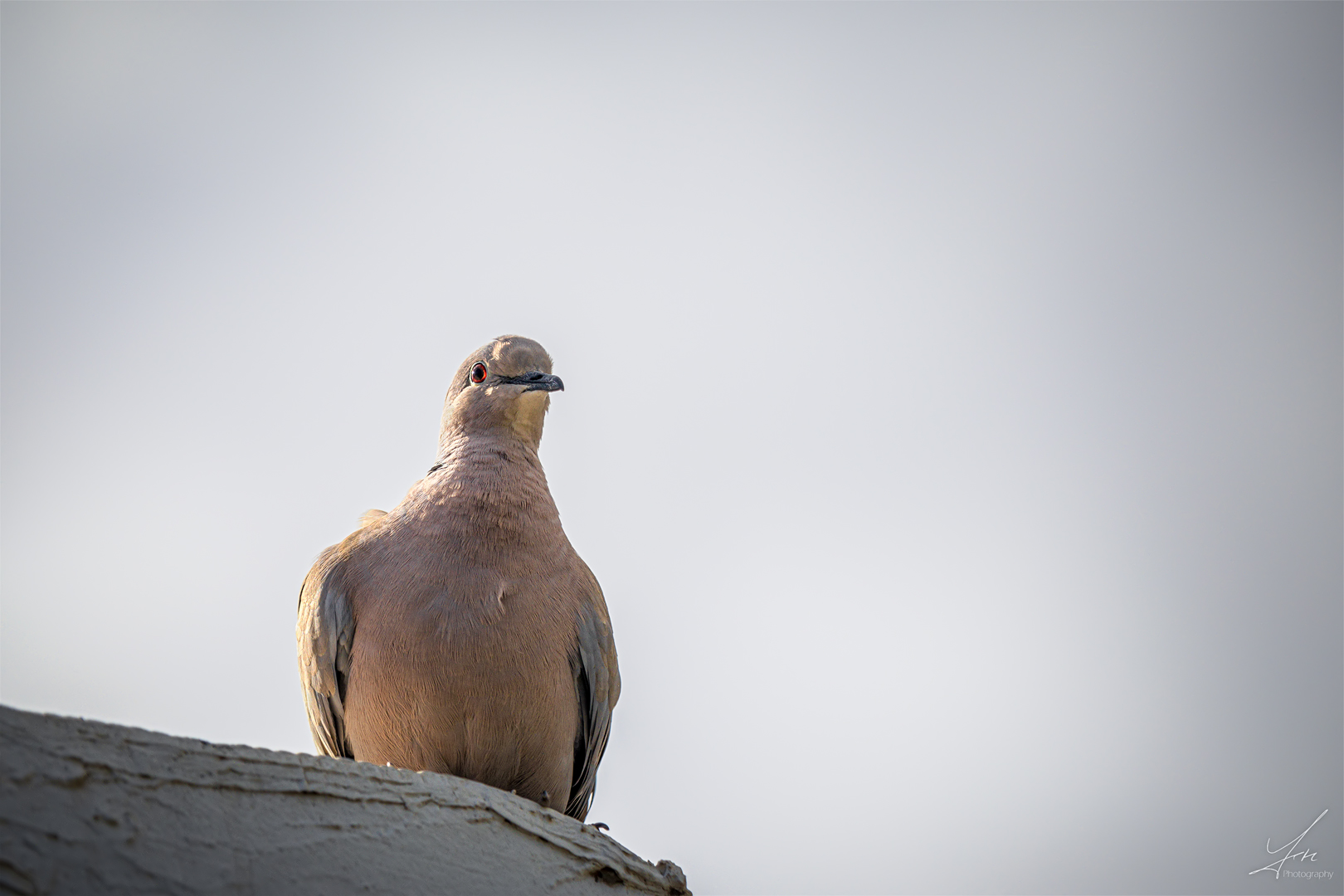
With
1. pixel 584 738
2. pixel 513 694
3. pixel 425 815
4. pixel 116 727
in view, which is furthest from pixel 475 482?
pixel 116 727

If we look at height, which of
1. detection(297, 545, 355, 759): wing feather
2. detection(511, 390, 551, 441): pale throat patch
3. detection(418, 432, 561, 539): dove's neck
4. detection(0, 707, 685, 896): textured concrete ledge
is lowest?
detection(0, 707, 685, 896): textured concrete ledge

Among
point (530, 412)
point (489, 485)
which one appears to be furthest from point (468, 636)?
point (530, 412)

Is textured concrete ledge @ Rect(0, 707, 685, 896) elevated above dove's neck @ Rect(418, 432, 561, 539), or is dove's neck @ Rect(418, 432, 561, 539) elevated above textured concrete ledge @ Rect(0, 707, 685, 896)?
dove's neck @ Rect(418, 432, 561, 539)

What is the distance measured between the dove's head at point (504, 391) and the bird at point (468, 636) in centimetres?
10

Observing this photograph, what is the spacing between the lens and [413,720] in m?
3.96

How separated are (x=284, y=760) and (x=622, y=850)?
1314 millimetres

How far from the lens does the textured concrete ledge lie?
2.15 meters

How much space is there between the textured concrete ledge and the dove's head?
204cm

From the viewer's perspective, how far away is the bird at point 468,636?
155 inches

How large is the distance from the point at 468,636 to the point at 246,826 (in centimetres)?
147

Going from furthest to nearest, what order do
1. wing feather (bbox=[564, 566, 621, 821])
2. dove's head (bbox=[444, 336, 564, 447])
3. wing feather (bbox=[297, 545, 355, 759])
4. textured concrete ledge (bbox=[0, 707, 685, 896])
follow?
dove's head (bbox=[444, 336, 564, 447]) < wing feather (bbox=[564, 566, 621, 821]) < wing feather (bbox=[297, 545, 355, 759]) < textured concrete ledge (bbox=[0, 707, 685, 896])

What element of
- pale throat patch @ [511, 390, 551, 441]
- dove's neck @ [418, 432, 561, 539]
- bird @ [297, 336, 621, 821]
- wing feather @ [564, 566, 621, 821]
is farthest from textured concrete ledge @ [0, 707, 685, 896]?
pale throat patch @ [511, 390, 551, 441]

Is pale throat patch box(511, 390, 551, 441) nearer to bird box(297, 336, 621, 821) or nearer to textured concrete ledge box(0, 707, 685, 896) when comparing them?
bird box(297, 336, 621, 821)

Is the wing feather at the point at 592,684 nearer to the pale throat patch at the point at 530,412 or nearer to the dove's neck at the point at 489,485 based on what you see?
the dove's neck at the point at 489,485
